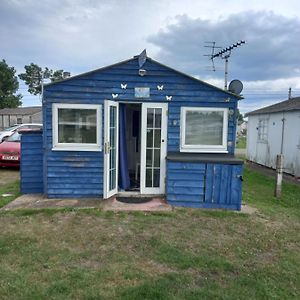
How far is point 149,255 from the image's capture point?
387cm

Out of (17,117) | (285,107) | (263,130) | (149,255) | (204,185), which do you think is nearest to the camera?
(149,255)

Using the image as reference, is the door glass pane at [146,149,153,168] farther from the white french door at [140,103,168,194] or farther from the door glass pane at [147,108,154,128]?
the door glass pane at [147,108,154,128]

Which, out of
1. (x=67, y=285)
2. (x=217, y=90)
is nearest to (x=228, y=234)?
(x=67, y=285)

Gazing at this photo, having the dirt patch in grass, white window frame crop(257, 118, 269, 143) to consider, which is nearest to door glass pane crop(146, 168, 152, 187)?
the dirt patch in grass

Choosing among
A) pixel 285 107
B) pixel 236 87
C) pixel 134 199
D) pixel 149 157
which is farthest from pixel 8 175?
pixel 285 107

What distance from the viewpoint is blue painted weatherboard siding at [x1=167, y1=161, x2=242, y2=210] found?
5.92 metres

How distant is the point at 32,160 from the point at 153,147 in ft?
9.01

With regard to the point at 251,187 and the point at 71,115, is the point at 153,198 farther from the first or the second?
the point at 251,187

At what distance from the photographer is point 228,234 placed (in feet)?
15.4

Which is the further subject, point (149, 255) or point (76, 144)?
point (76, 144)

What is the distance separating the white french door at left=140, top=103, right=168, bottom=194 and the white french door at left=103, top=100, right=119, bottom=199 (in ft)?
1.92

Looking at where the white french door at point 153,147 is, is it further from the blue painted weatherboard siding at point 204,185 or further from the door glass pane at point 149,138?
the blue painted weatherboard siding at point 204,185

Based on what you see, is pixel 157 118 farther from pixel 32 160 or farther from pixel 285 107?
pixel 285 107

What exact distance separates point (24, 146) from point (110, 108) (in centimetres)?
220
